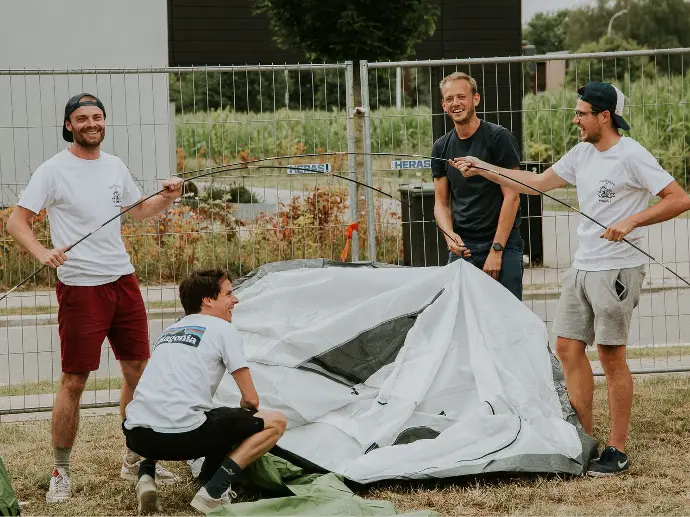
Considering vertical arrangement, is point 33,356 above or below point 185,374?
below

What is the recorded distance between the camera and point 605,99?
4.81 metres

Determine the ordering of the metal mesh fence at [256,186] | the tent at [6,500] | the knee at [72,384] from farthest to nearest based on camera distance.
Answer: the metal mesh fence at [256,186] < the knee at [72,384] < the tent at [6,500]

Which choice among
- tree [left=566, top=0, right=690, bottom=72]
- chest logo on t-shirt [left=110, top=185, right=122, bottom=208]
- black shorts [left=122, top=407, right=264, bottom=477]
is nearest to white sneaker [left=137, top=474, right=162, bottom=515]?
black shorts [left=122, top=407, right=264, bottom=477]

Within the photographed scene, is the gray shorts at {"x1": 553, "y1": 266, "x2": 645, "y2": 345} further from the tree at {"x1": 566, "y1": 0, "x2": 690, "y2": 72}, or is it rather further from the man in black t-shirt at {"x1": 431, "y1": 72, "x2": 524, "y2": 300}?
the tree at {"x1": 566, "y1": 0, "x2": 690, "y2": 72}

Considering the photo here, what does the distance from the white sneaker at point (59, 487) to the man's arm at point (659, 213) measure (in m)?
2.52

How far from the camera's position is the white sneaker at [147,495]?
14.1ft

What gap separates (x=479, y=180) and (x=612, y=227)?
1.00 metres

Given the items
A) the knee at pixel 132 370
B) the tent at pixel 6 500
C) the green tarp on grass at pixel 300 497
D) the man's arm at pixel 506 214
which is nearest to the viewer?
the tent at pixel 6 500

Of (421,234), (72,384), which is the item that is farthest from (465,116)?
(421,234)

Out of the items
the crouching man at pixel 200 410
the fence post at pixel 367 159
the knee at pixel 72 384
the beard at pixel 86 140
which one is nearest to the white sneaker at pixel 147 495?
the crouching man at pixel 200 410

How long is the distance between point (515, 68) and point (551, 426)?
379 inches

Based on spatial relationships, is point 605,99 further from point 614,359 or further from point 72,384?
point 72,384

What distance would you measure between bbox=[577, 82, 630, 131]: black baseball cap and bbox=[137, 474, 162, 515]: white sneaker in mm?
2468

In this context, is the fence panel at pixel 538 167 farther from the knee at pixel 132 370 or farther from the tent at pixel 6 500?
the tent at pixel 6 500
